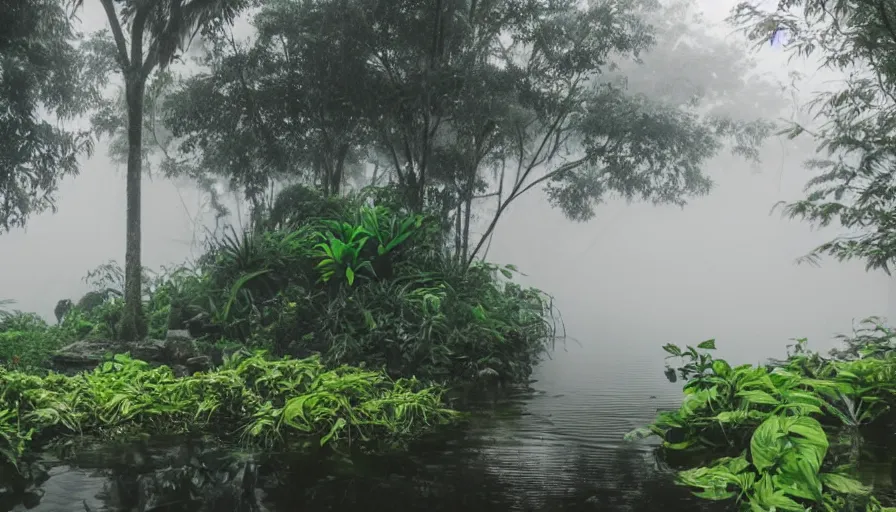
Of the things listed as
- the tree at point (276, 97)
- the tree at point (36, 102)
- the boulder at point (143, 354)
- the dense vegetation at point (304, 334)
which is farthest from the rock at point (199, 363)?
the tree at point (36, 102)

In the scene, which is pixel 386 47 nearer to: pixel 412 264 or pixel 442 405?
pixel 412 264

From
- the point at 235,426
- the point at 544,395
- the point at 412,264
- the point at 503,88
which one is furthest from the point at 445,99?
the point at 235,426

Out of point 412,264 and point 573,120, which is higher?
point 573,120

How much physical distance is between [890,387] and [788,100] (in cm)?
1512

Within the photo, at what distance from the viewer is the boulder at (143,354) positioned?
14.0 feet

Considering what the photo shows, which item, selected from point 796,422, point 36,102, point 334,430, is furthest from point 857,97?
point 36,102

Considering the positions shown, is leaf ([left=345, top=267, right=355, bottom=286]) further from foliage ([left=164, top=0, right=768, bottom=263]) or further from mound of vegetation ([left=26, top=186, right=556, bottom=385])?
foliage ([left=164, top=0, right=768, bottom=263])

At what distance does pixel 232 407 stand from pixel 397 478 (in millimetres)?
1194

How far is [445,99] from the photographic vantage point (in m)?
6.14

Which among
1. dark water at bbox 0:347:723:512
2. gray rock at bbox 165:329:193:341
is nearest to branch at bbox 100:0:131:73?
gray rock at bbox 165:329:193:341

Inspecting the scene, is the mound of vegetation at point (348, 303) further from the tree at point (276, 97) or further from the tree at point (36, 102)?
the tree at point (36, 102)

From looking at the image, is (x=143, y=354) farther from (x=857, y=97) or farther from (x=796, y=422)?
(x=857, y=97)

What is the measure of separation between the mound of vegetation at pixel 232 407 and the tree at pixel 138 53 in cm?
249

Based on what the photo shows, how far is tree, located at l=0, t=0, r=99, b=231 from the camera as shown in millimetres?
5949
